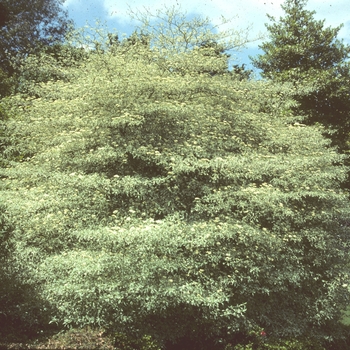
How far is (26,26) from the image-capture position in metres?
27.8

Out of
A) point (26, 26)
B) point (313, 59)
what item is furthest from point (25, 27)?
point (313, 59)

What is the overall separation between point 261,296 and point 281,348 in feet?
5.43

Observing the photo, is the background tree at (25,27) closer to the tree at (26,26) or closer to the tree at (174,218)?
the tree at (26,26)

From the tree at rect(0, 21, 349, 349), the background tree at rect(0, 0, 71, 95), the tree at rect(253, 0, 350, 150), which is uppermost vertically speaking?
the background tree at rect(0, 0, 71, 95)

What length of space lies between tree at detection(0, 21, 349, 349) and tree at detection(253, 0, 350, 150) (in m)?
15.7

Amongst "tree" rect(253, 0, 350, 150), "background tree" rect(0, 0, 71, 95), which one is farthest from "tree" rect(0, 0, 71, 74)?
"tree" rect(253, 0, 350, 150)

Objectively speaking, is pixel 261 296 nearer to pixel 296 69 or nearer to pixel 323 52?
pixel 296 69

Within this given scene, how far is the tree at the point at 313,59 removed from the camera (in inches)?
1054

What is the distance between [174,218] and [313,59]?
843 inches

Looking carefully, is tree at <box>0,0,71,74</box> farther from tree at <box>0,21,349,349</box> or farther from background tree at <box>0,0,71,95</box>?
tree at <box>0,21,349,349</box>

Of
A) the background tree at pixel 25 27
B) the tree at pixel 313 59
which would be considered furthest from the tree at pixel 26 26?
the tree at pixel 313 59

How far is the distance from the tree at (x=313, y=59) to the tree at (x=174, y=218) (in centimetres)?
1570

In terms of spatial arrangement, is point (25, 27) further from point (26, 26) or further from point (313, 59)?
point (313, 59)

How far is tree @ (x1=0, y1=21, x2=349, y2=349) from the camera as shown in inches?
359
